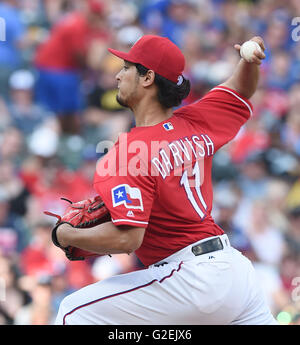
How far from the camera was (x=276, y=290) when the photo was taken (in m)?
5.13

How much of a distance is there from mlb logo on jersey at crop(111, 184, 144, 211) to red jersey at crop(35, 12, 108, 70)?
3.95 m

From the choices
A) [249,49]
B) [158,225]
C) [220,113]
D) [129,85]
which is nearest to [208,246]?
[158,225]

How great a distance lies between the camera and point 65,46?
6.44 m

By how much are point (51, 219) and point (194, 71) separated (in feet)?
8.26

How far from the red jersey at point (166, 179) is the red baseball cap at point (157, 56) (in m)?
0.23

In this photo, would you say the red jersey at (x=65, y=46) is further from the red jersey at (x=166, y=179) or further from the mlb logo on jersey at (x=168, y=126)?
the mlb logo on jersey at (x=168, y=126)

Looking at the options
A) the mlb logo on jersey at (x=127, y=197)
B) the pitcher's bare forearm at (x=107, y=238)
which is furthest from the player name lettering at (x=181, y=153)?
the pitcher's bare forearm at (x=107, y=238)

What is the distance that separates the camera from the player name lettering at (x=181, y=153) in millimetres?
2791

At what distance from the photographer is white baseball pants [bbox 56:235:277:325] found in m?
2.77
